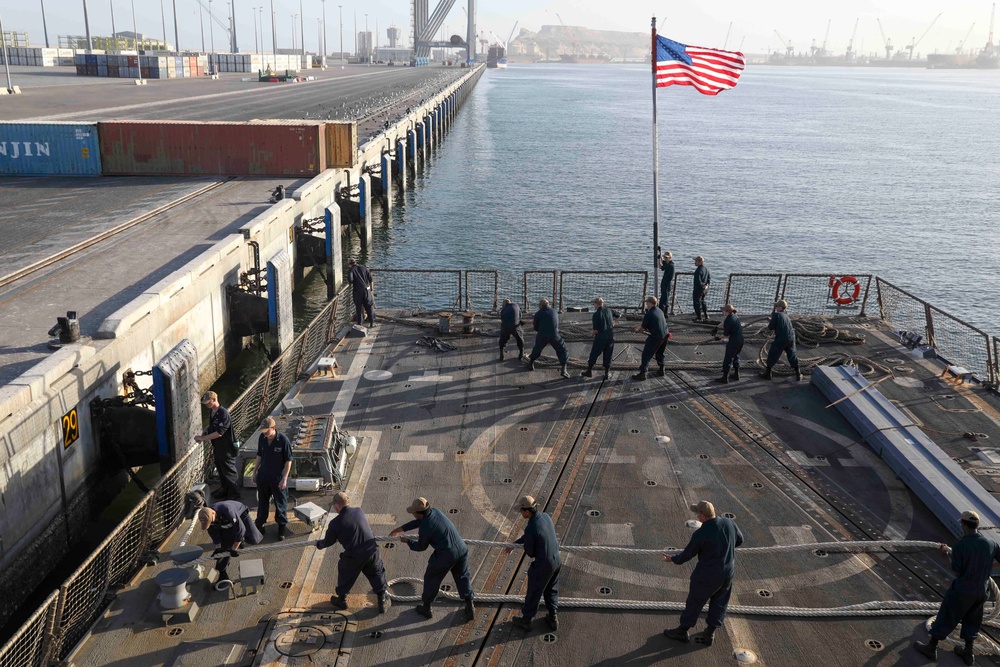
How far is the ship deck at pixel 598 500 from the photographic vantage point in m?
9.59

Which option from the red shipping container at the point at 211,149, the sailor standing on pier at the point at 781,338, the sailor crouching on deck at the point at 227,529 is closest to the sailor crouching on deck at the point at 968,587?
the sailor standing on pier at the point at 781,338

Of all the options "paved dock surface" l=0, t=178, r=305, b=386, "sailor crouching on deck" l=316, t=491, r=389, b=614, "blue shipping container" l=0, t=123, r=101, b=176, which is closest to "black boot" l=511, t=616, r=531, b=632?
"sailor crouching on deck" l=316, t=491, r=389, b=614

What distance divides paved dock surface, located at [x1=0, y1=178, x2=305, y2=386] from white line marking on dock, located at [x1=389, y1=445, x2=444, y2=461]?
6717 millimetres

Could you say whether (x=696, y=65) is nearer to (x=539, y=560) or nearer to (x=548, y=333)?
(x=548, y=333)

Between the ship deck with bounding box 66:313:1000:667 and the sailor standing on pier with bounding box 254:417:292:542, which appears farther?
the sailor standing on pier with bounding box 254:417:292:542

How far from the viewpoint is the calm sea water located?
1642 inches

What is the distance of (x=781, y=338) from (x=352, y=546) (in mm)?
10969

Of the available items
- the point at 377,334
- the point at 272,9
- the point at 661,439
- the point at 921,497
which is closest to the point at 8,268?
the point at 377,334

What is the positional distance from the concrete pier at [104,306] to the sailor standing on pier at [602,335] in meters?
8.05

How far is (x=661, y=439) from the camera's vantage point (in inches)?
587

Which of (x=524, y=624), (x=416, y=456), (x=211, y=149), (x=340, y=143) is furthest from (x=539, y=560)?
(x=340, y=143)

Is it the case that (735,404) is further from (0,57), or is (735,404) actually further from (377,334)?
(0,57)

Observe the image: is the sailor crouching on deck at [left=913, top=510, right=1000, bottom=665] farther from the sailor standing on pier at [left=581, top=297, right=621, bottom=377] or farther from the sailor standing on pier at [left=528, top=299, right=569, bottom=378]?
the sailor standing on pier at [left=528, top=299, right=569, bottom=378]

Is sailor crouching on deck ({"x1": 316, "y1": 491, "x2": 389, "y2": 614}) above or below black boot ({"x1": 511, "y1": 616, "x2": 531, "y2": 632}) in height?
above
